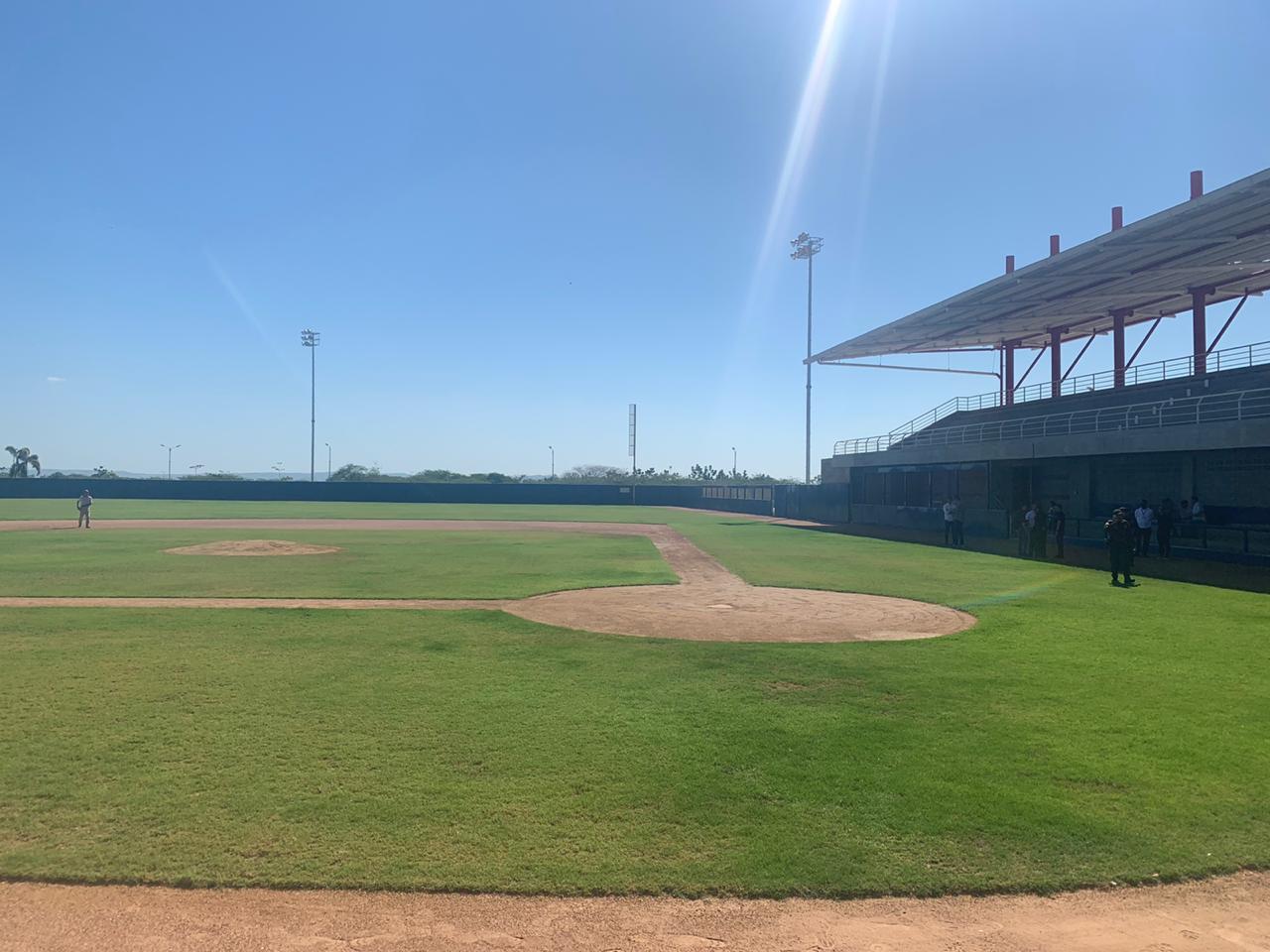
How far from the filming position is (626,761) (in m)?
6.07

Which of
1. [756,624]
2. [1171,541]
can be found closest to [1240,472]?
[1171,541]

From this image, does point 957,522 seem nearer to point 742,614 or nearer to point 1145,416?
point 1145,416

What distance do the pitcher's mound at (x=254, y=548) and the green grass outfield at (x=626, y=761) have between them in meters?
13.2

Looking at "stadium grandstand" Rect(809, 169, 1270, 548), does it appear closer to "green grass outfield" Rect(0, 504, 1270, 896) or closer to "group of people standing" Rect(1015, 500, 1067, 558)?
"group of people standing" Rect(1015, 500, 1067, 558)

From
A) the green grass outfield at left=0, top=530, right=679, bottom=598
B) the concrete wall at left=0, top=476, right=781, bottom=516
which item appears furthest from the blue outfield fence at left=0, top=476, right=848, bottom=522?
the green grass outfield at left=0, top=530, right=679, bottom=598

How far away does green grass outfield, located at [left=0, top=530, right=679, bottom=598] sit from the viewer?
50.5 feet

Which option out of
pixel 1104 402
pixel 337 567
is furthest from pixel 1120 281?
pixel 337 567

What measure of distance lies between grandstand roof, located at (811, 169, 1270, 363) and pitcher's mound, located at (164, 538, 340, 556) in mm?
27887

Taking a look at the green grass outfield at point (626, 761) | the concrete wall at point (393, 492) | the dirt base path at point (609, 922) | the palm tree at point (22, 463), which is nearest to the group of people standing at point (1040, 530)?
the green grass outfield at point (626, 761)

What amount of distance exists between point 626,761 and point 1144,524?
71.6 ft

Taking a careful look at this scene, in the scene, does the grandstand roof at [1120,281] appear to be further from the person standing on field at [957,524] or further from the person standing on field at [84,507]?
the person standing on field at [84,507]

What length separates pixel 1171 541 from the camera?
23734mm

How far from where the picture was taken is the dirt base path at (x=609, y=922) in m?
3.85

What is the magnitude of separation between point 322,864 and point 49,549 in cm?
2466
